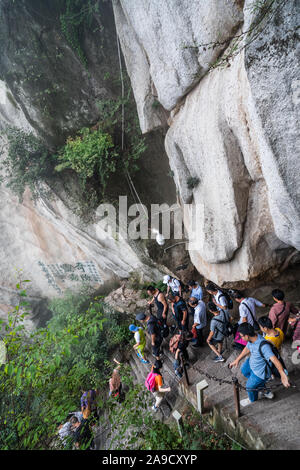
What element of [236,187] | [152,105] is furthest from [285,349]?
[152,105]

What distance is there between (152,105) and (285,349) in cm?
723

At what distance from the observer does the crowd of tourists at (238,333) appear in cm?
322

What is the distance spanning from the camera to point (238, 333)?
453 centimetres

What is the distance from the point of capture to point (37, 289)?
14812mm

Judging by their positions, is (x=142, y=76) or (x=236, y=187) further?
(x=142, y=76)

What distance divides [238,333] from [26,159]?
340 inches

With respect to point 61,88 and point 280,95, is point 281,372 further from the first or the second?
point 61,88

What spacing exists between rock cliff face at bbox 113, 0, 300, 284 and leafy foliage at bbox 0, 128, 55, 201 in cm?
387

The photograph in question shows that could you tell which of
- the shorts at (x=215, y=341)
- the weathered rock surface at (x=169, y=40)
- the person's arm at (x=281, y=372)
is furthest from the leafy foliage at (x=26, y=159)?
the person's arm at (x=281, y=372)

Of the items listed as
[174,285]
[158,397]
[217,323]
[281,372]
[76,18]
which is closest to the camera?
[281,372]

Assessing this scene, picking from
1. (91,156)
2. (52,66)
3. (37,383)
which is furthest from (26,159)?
(37,383)

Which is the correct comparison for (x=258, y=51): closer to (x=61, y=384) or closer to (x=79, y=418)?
(x=61, y=384)

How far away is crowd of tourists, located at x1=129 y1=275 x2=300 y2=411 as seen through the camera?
3.22 m

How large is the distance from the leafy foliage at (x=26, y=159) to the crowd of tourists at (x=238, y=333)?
5.88 m
